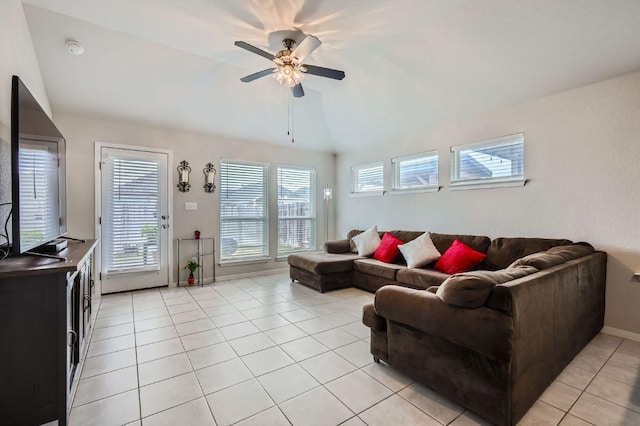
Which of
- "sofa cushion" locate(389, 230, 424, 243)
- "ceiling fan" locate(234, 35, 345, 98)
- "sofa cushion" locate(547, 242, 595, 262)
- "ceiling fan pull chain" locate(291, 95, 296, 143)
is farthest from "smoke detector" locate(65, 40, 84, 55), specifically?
"sofa cushion" locate(547, 242, 595, 262)

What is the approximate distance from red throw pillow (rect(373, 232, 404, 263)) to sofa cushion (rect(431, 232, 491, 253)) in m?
0.57

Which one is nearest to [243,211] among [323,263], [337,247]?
[337,247]

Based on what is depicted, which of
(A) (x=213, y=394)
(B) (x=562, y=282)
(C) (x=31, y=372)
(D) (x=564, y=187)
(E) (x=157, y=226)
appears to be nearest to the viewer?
(C) (x=31, y=372)

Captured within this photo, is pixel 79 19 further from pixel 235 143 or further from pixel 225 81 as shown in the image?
pixel 235 143

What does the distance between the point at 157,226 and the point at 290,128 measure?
112 inches

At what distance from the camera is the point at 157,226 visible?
15.2 feet

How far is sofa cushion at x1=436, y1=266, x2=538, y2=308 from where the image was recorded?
1.63m

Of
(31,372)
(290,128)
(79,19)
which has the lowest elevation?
(31,372)

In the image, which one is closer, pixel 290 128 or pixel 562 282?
pixel 562 282

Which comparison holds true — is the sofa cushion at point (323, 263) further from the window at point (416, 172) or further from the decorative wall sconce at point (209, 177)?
the decorative wall sconce at point (209, 177)

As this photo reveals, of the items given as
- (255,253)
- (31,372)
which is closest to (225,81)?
(255,253)

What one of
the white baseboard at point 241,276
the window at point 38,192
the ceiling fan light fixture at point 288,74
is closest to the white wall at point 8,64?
the window at point 38,192

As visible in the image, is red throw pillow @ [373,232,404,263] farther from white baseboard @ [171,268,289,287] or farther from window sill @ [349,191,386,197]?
white baseboard @ [171,268,289,287]

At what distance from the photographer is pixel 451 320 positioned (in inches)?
68.4
